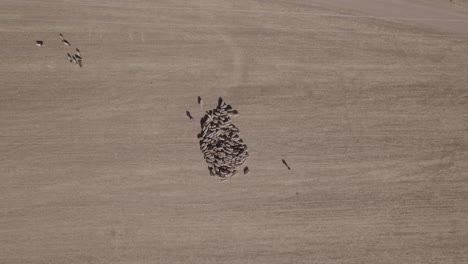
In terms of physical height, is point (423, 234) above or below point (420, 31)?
below

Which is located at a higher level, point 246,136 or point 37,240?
point 246,136

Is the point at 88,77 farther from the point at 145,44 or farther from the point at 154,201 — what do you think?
the point at 154,201

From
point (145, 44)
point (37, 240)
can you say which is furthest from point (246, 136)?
point (37, 240)

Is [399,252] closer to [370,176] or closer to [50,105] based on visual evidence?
[370,176]

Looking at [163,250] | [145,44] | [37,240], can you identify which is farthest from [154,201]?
[145,44]

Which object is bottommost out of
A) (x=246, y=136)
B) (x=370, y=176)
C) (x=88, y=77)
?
(x=370, y=176)

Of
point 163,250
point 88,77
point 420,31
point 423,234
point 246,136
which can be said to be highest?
point 420,31
